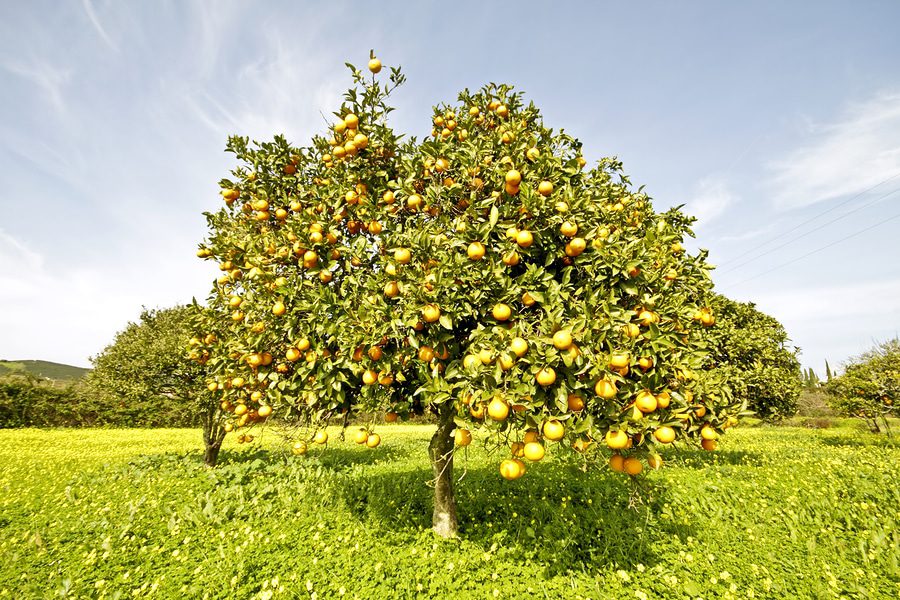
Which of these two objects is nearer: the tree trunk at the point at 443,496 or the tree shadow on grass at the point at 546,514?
the tree shadow on grass at the point at 546,514

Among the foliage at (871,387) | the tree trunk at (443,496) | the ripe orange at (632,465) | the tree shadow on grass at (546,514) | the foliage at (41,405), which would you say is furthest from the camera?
the foliage at (41,405)

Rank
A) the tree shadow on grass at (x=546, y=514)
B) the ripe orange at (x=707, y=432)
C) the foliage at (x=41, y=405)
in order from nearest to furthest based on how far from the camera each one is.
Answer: the ripe orange at (x=707, y=432) → the tree shadow on grass at (x=546, y=514) → the foliage at (x=41, y=405)

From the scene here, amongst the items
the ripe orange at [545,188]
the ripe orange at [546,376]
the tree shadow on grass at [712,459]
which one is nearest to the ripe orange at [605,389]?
the ripe orange at [546,376]

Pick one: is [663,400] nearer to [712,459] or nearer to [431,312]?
[431,312]

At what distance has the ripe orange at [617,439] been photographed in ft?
9.95

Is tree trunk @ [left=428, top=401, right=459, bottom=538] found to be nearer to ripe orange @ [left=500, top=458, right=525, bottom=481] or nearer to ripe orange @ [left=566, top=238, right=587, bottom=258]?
ripe orange @ [left=500, top=458, right=525, bottom=481]

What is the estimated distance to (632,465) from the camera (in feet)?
11.2

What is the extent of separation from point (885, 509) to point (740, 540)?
3586 millimetres

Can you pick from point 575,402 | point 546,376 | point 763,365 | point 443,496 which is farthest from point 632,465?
point 763,365

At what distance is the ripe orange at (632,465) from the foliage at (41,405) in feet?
114

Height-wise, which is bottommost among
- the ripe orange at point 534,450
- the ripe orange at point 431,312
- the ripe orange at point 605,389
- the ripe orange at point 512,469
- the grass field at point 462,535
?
the grass field at point 462,535

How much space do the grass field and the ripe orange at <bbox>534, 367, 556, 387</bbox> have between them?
326cm

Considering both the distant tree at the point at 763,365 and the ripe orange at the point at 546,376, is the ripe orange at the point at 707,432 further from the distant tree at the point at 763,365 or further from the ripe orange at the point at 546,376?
the distant tree at the point at 763,365

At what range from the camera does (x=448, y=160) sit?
4.95 m
